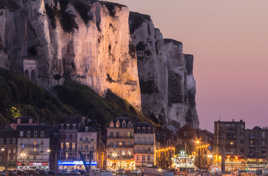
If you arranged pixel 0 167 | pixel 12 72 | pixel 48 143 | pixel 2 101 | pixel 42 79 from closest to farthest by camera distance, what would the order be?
1. pixel 0 167
2. pixel 48 143
3. pixel 2 101
4. pixel 12 72
5. pixel 42 79

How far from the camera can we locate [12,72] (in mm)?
183000

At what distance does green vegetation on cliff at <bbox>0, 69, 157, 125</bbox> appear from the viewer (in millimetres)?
161750

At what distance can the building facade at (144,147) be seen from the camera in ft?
458

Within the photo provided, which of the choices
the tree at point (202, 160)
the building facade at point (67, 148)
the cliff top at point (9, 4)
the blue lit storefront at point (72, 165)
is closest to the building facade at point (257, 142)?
the tree at point (202, 160)

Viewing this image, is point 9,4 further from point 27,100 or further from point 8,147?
point 8,147

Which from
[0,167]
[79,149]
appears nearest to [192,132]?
[79,149]

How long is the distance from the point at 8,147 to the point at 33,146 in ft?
13.3

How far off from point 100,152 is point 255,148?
187 ft

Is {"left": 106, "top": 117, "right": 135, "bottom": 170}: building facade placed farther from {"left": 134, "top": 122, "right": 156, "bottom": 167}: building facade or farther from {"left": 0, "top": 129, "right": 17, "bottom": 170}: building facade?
{"left": 0, "top": 129, "right": 17, "bottom": 170}: building facade

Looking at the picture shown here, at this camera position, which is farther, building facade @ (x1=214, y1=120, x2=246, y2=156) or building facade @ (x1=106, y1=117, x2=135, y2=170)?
building facade @ (x1=214, y1=120, x2=246, y2=156)

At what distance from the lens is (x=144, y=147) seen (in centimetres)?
14050

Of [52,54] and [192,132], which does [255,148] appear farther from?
[52,54]

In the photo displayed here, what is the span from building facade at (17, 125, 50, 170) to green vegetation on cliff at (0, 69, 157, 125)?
30.3 feet

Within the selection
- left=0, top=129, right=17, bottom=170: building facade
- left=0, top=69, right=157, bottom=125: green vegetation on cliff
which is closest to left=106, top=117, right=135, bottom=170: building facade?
left=0, top=129, right=17, bottom=170: building facade
